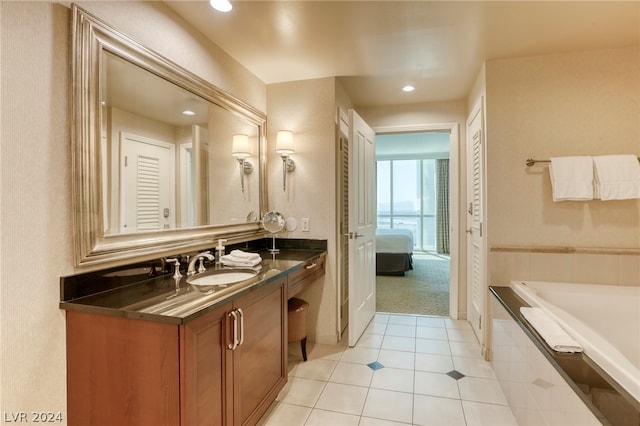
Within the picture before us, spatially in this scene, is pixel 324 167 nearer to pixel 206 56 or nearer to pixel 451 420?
pixel 206 56

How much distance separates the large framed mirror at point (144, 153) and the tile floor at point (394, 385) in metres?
1.16

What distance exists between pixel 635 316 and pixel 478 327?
3.44ft

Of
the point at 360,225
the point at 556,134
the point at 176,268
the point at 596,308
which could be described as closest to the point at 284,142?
the point at 360,225

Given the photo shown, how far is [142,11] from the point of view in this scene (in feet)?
5.29

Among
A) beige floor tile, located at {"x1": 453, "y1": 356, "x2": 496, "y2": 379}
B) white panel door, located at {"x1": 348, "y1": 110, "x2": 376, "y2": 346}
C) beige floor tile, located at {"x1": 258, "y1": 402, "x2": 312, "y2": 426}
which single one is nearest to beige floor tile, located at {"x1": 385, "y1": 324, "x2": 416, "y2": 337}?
white panel door, located at {"x1": 348, "y1": 110, "x2": 376, "y2": 346}

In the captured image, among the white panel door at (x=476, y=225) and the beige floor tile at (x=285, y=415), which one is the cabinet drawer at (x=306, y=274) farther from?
the white panel door at (x=476, y=225)

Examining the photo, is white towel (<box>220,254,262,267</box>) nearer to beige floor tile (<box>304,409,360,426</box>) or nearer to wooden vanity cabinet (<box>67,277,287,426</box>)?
wooden vanity cabinet (<box>67,277,287,426</box>)

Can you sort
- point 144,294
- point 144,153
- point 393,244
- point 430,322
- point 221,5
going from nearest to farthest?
point 144,294 < point 144,153 < point 221,5 < point 430,322 < point 393,244

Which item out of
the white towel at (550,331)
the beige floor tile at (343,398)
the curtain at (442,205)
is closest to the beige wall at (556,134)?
the white towel at (550,331)

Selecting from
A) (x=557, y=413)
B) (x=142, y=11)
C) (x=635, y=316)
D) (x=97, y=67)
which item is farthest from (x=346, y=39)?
(x=635, y=316)

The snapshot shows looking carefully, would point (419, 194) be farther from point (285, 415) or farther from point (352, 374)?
point (285, 415)

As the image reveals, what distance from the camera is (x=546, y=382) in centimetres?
140

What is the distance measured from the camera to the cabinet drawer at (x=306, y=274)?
83.7 inches

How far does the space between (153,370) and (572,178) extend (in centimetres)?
273
